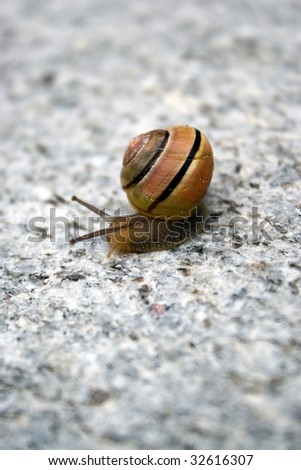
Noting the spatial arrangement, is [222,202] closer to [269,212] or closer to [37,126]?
[269,212]

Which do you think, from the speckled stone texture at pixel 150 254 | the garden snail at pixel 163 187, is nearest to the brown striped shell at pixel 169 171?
the garden snail at pixel 163 187

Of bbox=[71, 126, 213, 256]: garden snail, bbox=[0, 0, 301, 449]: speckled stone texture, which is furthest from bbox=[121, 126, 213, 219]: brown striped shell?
bbox=[0, 0, 301, 449]: speckled stone texture

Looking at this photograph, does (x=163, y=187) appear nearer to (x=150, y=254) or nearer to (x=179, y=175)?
(x=179, y=175)

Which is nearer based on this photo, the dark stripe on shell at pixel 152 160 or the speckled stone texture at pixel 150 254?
the speckled stone texture at pixel 150 254

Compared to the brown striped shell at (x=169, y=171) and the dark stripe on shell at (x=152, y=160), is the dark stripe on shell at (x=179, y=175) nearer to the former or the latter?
the brown striped shell at (x=169, y=171)
